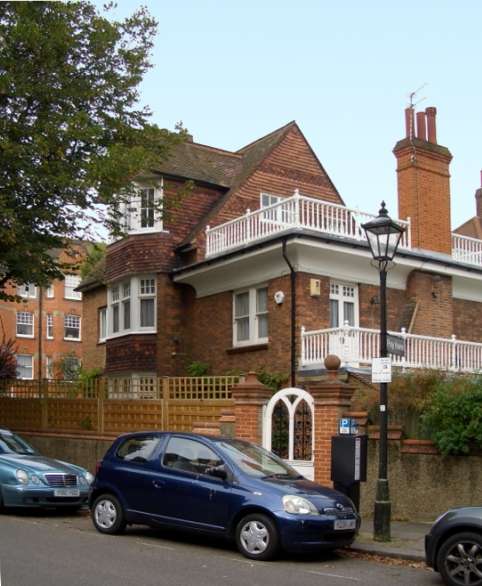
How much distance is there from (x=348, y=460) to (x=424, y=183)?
1347 cm

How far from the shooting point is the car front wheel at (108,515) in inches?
456

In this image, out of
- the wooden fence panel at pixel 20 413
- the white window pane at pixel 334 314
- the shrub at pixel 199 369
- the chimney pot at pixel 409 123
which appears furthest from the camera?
the chimney pot at pixel 409 123

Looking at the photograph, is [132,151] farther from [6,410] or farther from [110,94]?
[6,410]

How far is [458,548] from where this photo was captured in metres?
8.71

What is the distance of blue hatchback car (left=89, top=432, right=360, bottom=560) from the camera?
10.0m

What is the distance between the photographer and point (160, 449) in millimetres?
11523

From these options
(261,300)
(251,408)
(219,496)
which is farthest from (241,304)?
(219,496)

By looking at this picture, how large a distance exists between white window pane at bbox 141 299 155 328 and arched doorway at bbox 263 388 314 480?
10.4 meters

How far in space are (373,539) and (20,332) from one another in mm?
46328

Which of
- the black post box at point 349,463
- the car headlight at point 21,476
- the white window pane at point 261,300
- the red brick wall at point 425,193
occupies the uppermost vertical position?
the red brick wall at point 425,193

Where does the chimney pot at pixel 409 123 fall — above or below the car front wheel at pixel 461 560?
above

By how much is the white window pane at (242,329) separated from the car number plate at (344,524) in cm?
1226

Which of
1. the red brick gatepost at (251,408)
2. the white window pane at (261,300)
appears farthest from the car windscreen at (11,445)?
the white window pane at (261,300)

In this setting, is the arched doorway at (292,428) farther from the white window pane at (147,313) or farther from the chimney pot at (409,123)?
the chimney pot at (409,123)
